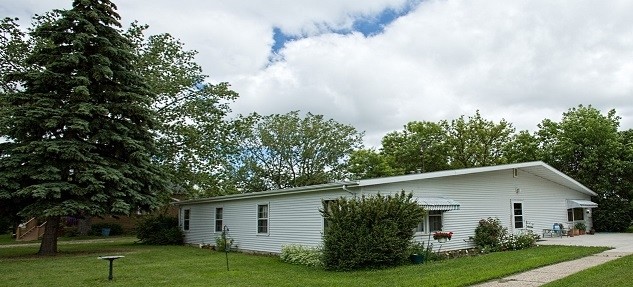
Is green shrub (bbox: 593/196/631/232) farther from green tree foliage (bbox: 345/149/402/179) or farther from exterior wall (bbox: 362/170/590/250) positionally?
green tree foliage (bbox: 345/149/402/179)

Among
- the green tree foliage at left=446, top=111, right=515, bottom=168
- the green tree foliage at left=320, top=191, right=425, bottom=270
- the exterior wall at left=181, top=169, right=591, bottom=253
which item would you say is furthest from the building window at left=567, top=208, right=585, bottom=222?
the green tree foliage at left=320, top=191, right=425, bottom=270

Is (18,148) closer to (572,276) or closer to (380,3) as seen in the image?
(380,3)

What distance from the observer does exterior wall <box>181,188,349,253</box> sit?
15.6m

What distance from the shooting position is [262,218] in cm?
1814

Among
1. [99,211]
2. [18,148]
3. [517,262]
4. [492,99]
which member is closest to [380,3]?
[517,262]

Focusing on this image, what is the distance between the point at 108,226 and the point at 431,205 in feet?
88.6

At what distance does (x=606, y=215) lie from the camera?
25531 mm

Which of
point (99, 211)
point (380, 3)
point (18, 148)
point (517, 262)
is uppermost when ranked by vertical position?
point (380, 3)

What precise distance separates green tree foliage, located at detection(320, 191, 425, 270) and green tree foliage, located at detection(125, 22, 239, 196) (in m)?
13.9

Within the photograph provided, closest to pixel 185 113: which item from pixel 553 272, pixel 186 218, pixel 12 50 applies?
pixel 186 218

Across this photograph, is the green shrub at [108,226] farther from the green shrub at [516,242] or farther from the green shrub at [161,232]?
the green shrub at [516,242]

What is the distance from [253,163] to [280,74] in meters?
19.1

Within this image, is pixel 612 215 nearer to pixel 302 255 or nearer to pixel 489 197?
pixel 489 197

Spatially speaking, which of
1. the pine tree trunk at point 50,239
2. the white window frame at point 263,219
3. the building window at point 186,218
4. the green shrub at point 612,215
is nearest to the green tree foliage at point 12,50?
the pine tree trunk at point 50,239
